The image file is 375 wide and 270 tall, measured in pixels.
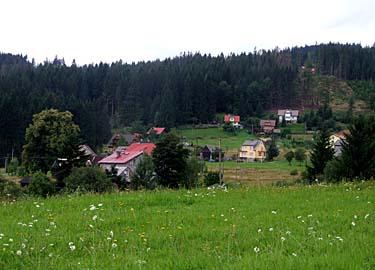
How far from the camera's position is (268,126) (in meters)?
119

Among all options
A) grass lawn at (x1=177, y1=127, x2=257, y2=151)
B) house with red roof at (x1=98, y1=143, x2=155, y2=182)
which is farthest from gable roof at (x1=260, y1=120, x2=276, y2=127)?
house with red roof at (x1=98, y1=143, x2=155, y2=182)

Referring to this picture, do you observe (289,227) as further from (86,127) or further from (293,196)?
(86,127)

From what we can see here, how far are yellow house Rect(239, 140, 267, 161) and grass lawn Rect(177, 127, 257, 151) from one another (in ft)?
17.3

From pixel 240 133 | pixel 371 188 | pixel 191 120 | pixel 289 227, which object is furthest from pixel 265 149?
pixel 289 227

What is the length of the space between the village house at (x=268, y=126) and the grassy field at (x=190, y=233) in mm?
108339

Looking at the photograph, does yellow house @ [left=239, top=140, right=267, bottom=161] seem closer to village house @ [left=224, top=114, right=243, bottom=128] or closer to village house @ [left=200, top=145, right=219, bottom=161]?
village house @ [left=200, top=145, right=219, bottom=161]

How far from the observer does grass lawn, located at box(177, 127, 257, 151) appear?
323 ft

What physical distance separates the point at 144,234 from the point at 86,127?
284ft

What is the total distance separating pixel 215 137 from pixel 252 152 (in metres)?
19.1

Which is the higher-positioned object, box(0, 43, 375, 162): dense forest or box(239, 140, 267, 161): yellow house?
box(0, 43, 375, 162): dense forest

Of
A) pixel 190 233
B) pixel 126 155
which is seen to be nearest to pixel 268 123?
pixel 126 155

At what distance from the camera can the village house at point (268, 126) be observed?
118 m

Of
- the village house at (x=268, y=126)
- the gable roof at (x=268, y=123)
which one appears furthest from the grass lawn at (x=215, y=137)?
the gable roof at (x=268, y=123)

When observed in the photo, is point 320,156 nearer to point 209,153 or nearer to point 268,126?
point 209,153
